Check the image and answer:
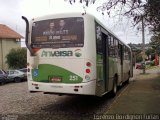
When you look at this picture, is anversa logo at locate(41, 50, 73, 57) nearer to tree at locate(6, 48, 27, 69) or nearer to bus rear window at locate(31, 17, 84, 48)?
bus rear window at locate(31, 17, 84, 48)

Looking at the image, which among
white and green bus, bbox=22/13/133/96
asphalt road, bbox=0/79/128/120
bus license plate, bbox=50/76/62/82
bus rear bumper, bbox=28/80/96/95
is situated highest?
white and green bus, bbox=22/13/133/96

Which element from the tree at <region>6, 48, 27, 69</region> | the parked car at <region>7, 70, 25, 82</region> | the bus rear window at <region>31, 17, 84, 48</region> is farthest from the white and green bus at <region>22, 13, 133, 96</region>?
the tree at <region>6, 48, 27, 69</region>

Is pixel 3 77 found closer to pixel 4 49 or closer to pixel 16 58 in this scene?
pixel 16 58

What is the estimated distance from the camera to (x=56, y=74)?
38.3ft

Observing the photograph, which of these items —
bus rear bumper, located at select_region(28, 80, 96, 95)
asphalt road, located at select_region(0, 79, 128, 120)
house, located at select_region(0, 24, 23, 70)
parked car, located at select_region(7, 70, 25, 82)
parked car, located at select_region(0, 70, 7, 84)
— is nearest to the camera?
bus rear bumper, located at select_region(28, 80, 96, 95)

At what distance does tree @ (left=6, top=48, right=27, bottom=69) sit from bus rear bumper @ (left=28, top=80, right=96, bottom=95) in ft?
131

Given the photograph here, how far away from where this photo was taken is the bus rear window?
11.5 m

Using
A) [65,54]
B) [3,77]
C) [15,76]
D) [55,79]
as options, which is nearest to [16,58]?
[15,76]

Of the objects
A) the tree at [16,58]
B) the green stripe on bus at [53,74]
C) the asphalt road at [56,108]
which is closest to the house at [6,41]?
the tree at [16,58]

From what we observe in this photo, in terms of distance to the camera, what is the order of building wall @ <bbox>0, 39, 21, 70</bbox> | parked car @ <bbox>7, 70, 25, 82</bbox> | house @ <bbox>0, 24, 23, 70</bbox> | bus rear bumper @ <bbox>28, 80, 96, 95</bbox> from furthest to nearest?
house @ <bbox>0, 24, 23, 70</bbox>
building wall @ <bbox>0, 39, 21, 70</bbox>
parked car @ <bbox>7, 70, 25, 82</bbox>
bus rear bumper @ <bbox>28, 80, 96, 95</bbox>

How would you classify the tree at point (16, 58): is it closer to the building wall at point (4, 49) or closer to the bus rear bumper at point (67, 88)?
the building wall at point (4, 49)

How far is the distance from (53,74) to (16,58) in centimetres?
4031

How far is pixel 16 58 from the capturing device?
A: 51.1 meters

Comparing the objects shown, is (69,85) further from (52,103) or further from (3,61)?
(3,61)
